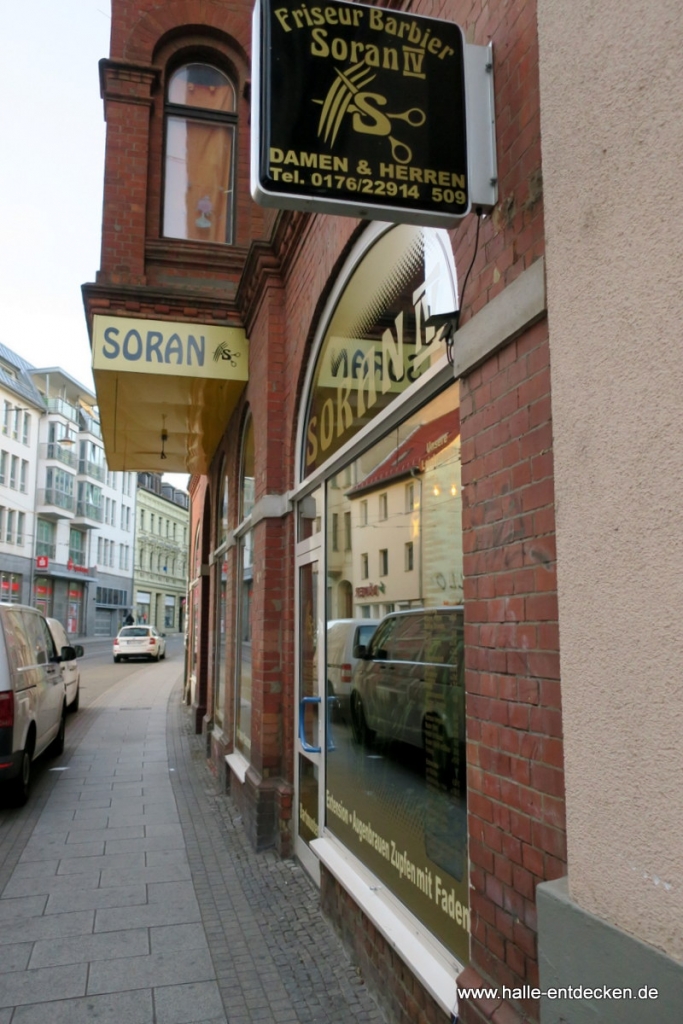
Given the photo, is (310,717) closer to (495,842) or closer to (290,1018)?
(290,1018)

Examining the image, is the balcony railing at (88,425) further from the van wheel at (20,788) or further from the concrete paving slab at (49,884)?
the concrete paving slab at (49,884)

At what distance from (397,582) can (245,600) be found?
15.2 feet

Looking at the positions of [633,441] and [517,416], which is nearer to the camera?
[633,441]

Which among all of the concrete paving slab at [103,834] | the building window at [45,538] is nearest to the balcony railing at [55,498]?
the building window at [45,538]

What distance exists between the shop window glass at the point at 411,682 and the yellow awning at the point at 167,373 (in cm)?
349

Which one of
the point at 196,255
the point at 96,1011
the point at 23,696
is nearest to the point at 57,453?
the point at 196,255

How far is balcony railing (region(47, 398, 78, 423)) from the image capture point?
171ft

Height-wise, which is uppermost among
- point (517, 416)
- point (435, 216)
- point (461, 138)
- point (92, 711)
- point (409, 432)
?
point (461, 138)

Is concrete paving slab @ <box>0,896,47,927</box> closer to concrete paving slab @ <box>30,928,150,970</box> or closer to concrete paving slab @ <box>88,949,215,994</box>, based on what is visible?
concrete paving slab @ <box>30,928,150,970</box>

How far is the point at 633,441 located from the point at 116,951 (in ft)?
13.5

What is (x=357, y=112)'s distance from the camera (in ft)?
9.43

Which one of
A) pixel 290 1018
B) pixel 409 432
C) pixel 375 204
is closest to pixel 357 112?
pixel 375 204

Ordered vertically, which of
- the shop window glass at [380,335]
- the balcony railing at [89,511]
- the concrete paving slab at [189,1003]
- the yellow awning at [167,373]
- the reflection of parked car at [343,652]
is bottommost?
the concrete paving slab at [189,1003]

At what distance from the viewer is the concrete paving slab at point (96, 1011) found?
144 inches
